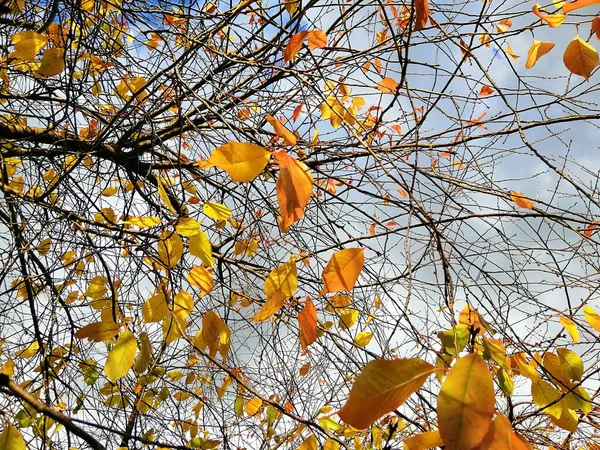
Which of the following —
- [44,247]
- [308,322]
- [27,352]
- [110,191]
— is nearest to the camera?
[308,322]

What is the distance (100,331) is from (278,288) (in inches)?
16.1

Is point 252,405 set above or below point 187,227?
below

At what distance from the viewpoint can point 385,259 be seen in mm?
1604

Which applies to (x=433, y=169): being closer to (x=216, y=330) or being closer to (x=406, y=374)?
(x=216, y=330)

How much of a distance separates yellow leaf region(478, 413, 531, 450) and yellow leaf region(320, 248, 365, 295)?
36cm

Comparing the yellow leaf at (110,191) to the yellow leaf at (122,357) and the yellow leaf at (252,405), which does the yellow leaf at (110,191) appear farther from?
the yellow leaf at (122,357)

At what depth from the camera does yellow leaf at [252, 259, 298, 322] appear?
951mm

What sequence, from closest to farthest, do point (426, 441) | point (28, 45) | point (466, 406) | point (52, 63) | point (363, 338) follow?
point (466, 406) → point (426, 441) → point (28, 45) → point (52, 63) → point (363, 338)

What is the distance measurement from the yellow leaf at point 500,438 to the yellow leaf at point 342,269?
361 millimetres

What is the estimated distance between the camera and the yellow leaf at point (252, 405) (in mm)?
1824

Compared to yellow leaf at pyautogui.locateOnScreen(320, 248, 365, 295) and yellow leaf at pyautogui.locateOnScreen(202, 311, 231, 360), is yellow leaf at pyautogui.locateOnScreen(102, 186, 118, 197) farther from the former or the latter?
yellow leaf at pyautogui.locateOnScreen(320, 248, 365, 295)

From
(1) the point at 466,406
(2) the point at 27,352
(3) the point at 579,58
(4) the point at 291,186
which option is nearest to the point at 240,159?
(4) the point at 291,186

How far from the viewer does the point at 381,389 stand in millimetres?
517

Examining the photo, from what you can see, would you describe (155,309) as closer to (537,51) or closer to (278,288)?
(278,288)
